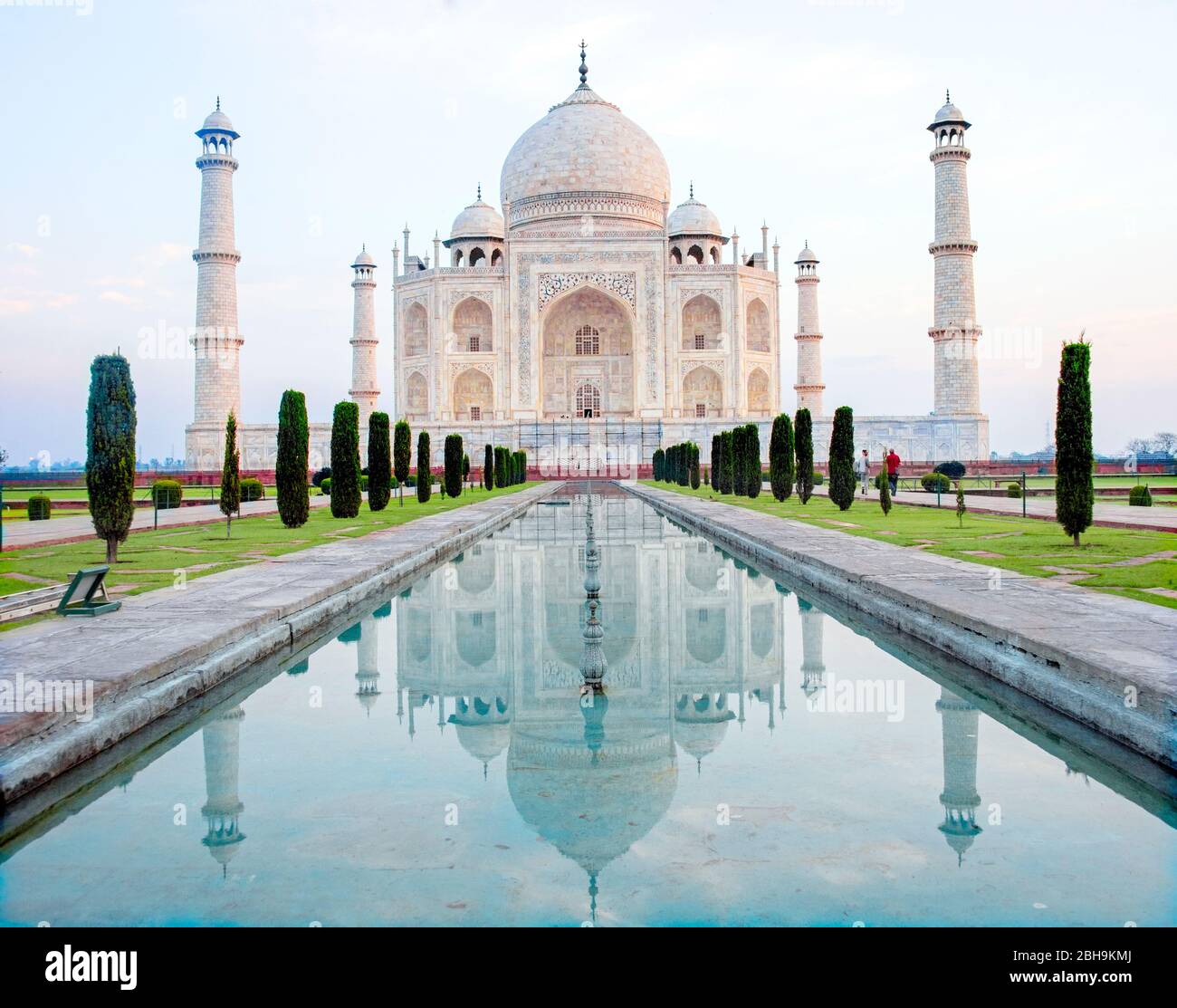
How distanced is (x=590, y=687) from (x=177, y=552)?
19.0 ft

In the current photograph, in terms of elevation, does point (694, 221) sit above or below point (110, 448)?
above

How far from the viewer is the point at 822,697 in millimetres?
3643

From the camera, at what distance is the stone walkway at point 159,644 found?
9.01 feet

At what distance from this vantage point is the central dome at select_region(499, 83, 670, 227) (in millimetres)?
36344

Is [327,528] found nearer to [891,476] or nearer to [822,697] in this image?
[822,697]

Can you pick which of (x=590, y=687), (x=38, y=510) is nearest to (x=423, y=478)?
(x=38, y=510)

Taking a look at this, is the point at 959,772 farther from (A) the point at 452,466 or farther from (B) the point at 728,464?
(A) the point at 452,466

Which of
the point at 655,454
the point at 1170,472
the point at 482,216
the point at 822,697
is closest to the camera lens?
the point at 822,697

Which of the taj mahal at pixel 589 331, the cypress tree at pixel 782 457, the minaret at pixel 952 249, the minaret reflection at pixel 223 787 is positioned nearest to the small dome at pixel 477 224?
the taj mahal at pixel 589 331

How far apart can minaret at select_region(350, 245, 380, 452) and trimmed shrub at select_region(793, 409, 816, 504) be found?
2277 cm

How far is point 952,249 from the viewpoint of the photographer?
27297mm

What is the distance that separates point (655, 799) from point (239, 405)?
29108mm

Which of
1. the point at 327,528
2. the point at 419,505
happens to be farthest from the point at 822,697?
the point at 419,505

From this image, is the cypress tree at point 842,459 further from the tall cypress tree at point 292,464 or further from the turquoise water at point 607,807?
the turquoise water at point 607,807
